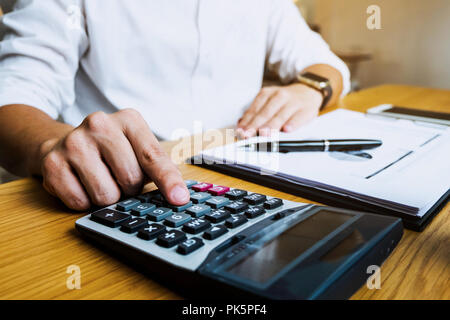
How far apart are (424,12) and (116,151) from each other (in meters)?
3.36

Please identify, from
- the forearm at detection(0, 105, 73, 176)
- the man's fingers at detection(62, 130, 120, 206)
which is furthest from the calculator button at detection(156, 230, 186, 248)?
the forearm at detection(0, 105, 73, 176)

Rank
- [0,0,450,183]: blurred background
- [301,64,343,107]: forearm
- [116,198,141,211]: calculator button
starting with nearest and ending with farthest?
[116,198,141,211]: calculator button → [301,64,343,107]: forearm → [0,0,450,183]: blurred background

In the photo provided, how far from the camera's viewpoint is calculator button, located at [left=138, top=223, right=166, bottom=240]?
0.83ft

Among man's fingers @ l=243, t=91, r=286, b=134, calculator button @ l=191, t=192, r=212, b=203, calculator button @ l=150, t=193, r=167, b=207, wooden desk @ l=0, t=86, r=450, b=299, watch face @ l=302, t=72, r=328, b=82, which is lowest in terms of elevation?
wooden desk @ l=0, t=86, r=450, b=299

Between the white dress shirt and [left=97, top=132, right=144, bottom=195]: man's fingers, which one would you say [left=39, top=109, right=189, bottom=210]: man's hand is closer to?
[left=97, top=132, right=144, bottom=195]: man's fingers

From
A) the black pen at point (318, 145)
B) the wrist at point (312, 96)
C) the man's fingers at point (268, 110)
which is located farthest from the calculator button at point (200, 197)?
the wrist at point (312, 96)

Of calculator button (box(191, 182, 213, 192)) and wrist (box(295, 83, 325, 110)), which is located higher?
wrist (box(295, 83, 325, 110))

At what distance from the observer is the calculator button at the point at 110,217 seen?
28 centimetres

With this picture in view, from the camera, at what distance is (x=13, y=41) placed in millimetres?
586

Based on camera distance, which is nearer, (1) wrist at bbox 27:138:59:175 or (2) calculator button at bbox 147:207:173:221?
(2) calculator button at bbox 147:207:173:221

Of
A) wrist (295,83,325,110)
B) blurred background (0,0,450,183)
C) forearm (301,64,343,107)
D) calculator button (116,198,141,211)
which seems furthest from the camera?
blurred background (0,0,450,183)

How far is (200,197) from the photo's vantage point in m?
0.31
